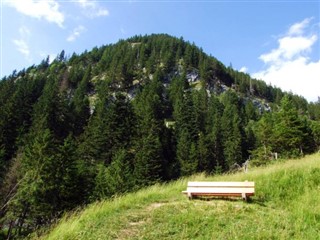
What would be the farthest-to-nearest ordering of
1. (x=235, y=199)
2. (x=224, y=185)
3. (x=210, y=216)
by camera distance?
(x=235, y=199) < (x=224, y=185) < (x=210, y=216)

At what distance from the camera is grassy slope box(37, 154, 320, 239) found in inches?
344

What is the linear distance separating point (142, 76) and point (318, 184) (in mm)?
151781

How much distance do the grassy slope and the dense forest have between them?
2.11m

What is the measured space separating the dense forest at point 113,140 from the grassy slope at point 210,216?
2.11 meters

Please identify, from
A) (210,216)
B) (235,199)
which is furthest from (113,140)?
(210,216)

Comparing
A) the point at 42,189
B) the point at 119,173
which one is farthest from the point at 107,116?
the point at 42,189

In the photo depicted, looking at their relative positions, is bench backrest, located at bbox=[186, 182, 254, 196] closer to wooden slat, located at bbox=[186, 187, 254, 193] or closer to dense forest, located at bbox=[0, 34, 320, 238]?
wooden slat, located at bbox=[186, 187, 254, 193]

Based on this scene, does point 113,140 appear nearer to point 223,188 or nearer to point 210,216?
point 223,188

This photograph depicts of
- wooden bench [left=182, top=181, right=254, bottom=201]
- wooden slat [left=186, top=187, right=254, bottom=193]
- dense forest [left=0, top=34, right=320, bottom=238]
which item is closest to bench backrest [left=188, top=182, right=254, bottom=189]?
wooden bench [left=182, top=181, right=254, bottom=201]

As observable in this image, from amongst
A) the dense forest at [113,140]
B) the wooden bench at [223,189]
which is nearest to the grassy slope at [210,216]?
the wooden bench at [223,189]

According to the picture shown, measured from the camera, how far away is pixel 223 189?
10.8m

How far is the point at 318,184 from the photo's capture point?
468 inches

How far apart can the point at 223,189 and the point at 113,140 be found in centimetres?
5973

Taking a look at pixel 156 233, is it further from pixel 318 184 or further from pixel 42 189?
pixel 42 189
